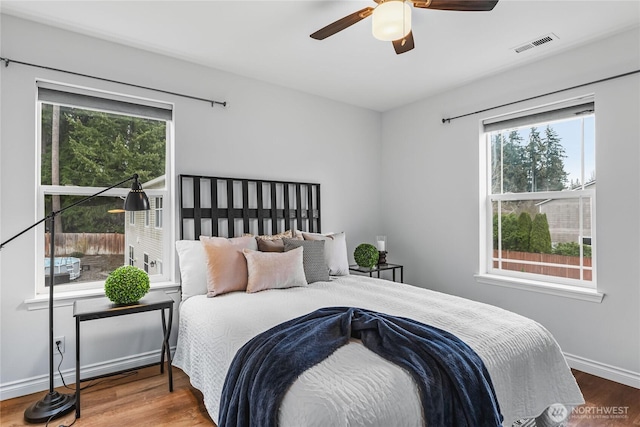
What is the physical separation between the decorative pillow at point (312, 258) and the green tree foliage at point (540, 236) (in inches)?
78.1

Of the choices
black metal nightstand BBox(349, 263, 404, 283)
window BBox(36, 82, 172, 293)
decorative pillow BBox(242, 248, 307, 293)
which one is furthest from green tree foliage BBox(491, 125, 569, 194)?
window BBox(36, 82, 172, 293)

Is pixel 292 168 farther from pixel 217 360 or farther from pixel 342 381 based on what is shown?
pixel 342 381

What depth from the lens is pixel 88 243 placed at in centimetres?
283

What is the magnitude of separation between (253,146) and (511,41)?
243 centimetres

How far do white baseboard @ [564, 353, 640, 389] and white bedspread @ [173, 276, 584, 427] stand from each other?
1.12 meters

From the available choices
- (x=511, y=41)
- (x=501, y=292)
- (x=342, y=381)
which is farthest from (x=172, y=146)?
(x=501, y=292)

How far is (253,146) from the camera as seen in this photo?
140 inches

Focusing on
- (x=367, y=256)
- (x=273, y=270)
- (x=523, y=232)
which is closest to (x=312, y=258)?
(x=273, y=270)

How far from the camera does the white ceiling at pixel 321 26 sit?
2.34m

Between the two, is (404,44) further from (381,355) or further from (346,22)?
(381,355)

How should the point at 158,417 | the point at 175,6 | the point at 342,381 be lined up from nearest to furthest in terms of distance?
the point at 342,381
the point at 158,417
the point at 175,6

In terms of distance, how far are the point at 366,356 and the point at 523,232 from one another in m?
2.60

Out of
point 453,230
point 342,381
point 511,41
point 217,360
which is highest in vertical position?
point 511,41

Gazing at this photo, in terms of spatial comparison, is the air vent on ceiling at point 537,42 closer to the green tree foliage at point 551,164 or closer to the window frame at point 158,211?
the green tree foliage at point 551,164
